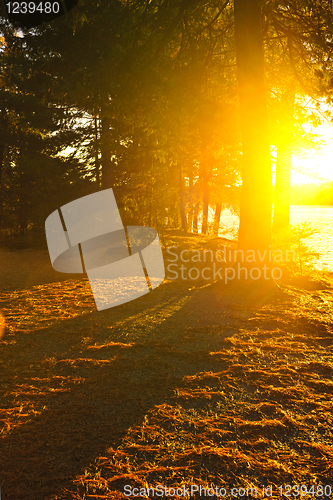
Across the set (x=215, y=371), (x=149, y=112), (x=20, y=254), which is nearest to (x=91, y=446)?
(x=215, y=371)

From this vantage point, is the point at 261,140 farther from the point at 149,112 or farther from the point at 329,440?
the point at 329,440

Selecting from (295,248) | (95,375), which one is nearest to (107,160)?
(295,248)

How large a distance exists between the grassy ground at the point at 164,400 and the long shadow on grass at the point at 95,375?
0.04 ft

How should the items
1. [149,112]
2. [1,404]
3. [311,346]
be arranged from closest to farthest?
[1,404], [311,346], [149,112]

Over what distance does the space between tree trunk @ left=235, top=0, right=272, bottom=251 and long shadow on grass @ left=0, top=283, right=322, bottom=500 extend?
6.80 ft

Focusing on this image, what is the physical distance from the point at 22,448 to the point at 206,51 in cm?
992

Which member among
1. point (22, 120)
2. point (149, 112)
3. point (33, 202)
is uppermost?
point (22, 120)

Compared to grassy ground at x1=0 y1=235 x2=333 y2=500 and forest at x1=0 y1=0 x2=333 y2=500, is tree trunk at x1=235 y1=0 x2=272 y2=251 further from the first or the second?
grassy ground at x1=0 y1=235 x2=333 y2=500

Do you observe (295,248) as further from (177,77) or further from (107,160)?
(107,160)

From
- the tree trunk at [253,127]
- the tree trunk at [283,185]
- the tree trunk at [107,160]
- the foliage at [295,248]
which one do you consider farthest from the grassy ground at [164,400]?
the tree trunk at [283,185]

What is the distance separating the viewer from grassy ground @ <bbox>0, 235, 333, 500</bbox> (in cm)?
216

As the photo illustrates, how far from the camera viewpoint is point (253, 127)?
7.27 meters

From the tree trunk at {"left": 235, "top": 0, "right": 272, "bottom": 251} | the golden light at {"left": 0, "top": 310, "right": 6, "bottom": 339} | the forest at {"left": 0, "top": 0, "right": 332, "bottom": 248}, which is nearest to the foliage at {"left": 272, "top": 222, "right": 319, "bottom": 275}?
the tree trunk at {"left": 235, "top": 0, "right": 272, "bottom": 251}

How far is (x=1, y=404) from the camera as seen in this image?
2.92 meters
